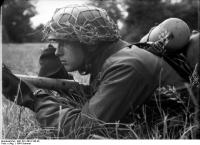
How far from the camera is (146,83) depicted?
8.08 ft

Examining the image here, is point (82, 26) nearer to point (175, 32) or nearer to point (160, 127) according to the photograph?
point (175, 32)

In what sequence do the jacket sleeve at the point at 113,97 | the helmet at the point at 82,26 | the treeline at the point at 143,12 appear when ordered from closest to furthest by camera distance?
the jacket sleeve at the point at 113,97 < the helmet at the point at 82,26 < the treeline at the point at 143,12

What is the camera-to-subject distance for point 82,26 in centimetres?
271

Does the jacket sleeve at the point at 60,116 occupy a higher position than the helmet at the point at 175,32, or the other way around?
the helmet at the point at 175,32

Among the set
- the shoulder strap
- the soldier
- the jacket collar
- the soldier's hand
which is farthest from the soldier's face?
the shoulder strap

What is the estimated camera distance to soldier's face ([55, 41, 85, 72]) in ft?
9.16

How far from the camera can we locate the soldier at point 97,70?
2426mm

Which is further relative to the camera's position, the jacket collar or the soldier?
the jacket collar

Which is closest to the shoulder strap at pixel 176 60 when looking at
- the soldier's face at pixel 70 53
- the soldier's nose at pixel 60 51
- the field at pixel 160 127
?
the field at pixel 160 127

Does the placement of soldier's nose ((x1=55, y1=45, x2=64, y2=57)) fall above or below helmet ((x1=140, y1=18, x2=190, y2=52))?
below

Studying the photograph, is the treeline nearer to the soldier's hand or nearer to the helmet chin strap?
the helmet chin strap

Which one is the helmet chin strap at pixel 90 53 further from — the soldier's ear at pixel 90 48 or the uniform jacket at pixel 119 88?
the uniform jacket at pixel 119 88

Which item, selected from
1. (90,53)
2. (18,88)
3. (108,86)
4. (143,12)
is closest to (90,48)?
(90,53)

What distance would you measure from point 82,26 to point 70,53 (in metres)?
0.22
